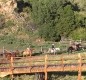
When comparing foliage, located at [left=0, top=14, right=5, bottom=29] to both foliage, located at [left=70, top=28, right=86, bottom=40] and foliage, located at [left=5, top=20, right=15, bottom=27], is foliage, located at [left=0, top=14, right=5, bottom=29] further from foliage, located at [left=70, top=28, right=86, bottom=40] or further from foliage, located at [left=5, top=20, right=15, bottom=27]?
foliage, located at [left=70, top=28, right=86, bottom=40]

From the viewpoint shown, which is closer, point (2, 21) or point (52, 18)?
point (52, 18)

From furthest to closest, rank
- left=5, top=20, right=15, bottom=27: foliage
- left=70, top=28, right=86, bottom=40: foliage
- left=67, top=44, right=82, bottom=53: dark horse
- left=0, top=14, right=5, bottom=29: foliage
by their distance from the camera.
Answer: left=5, top=20, right=15, bottom=27: foliage
left=0, top=14, right=5, bottom=29: foliage
left=70, top=28, right=86, bottom=40: foliage
left=67, top=44, right=82, bottom=53: dark horse

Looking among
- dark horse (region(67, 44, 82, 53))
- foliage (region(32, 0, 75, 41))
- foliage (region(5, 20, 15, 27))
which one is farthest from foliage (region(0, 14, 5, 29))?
dark horse (region(67, 44, 82, 53))

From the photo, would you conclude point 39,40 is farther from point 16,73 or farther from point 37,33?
point 16,73

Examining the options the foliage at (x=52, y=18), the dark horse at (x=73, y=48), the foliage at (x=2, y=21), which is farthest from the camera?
the foliage at (x=2, y=21)

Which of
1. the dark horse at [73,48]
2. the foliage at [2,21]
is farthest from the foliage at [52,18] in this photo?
the dark horse at [73,48]

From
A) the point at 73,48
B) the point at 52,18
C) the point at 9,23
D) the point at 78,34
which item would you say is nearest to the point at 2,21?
the point at 9,23

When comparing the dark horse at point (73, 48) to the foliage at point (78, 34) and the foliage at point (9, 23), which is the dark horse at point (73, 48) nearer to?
the foliage at point (78, 34)

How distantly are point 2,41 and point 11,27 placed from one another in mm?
6703

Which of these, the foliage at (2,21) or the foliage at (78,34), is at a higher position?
the foliage at (2,21)

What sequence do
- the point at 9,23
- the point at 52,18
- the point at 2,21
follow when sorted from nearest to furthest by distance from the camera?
the point at 52,18 → the point at 9,23 → the point at 2,21

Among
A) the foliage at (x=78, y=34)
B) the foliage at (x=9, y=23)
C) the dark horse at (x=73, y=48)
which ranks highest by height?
the foliage at (x=9, y=23)

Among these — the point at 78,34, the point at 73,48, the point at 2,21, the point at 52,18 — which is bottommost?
the point at 73,48

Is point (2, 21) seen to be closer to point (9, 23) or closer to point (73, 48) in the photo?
point (9, 23)
